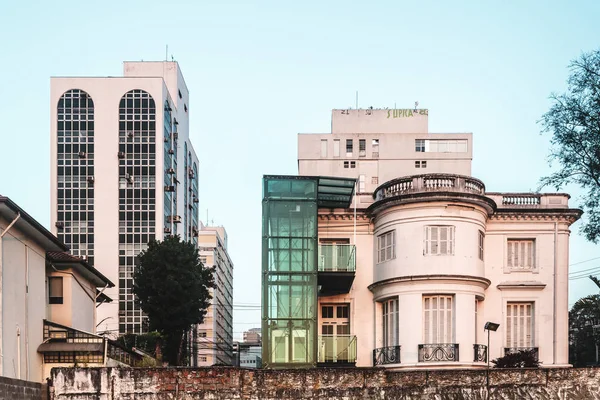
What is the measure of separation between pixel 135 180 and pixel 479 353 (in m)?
60.8

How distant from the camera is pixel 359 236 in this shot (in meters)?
36.2

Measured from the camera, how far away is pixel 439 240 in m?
33.2

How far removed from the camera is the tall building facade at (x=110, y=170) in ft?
281

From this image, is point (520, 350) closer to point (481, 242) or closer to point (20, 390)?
point (481, 242)

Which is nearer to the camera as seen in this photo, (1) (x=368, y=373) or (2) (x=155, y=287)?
(1) (x=368, y=373)

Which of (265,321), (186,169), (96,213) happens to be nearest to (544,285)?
(265,321)

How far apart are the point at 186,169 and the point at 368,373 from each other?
8341cm

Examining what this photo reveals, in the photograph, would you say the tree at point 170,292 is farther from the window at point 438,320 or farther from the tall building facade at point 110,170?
the tall building facade at point 110,170

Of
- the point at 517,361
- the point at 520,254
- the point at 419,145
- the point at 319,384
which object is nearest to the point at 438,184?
the point at 520,254

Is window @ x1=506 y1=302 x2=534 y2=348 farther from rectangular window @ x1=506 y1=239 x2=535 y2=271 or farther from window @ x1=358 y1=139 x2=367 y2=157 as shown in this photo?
window @ x1=358 y1=139 x2=367 y2=157

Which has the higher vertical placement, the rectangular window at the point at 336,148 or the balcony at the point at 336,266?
the rectangular window at the point at 336,148

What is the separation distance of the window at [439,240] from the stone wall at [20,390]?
17.9 m

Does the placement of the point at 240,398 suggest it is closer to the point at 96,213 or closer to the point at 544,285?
the point at 544,285

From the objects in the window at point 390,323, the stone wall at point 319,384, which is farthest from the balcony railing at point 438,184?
the stone wall at point 319,384
